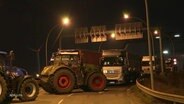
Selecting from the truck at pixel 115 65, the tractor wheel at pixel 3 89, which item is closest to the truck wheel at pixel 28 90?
the tractor wheel at pixel 3 89

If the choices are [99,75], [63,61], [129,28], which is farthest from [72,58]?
[129,28]

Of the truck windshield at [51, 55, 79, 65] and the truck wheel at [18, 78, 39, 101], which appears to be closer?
the truck wheel at [18, 78, 39, 101]

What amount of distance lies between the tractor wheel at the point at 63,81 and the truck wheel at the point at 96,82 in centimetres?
182

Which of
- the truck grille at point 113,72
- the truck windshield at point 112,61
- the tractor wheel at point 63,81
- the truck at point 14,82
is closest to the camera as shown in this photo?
the truck at point 14,82

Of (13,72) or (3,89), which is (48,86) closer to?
(13,72)

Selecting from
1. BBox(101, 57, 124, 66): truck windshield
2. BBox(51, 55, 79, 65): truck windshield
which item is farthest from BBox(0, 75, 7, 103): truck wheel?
BBox(101, 57, 124, 66): truck windshield

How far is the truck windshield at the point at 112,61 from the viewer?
38256 millimetres

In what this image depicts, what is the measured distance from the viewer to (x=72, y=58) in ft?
97.9

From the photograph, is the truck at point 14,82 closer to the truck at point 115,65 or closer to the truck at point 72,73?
the truck at point 72,73

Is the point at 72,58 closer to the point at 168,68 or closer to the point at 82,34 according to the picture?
the point at 82,34

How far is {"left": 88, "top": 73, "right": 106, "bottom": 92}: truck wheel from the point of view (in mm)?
30306

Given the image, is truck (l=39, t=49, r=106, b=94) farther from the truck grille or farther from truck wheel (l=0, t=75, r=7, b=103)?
truck wheel (l=0, t=75, r=7, b=103)

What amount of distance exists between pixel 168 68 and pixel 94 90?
145 ft

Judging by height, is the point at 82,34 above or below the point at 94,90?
above
